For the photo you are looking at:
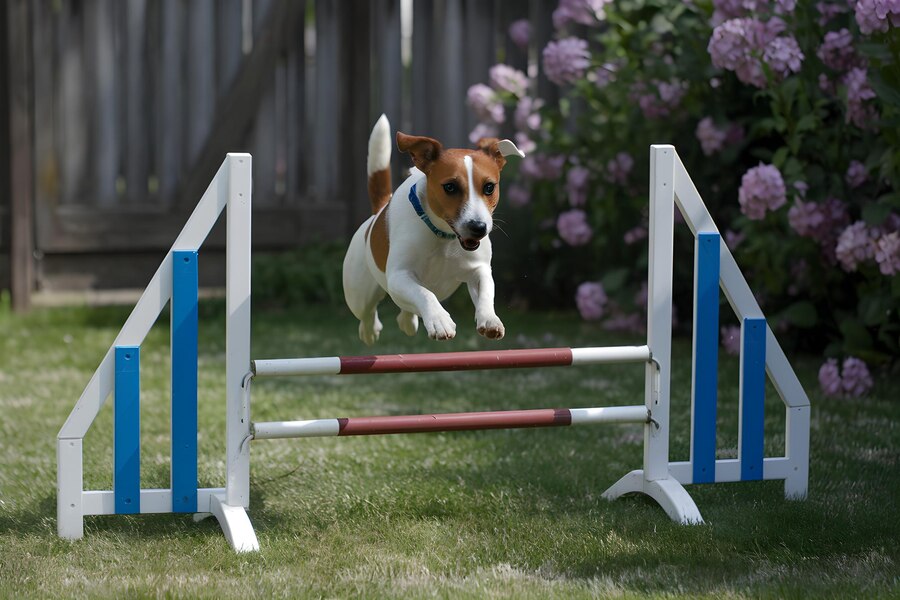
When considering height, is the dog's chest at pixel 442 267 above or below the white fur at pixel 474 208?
below

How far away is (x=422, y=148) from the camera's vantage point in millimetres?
3133

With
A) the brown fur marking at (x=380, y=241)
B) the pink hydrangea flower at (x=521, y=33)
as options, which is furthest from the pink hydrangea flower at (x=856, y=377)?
the pink hydrangea flower at (x=521, y=33)

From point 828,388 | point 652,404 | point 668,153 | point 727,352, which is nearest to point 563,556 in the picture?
point 652,404

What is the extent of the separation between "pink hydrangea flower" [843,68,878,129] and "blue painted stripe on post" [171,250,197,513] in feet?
8.88

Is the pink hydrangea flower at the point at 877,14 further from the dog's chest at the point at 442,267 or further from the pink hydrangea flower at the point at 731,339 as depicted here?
the dog's chest at the point at 442,267

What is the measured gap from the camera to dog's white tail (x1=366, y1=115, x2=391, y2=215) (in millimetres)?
3531

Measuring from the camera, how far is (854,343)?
5324 millimetres

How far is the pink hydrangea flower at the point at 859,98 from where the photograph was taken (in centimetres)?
480

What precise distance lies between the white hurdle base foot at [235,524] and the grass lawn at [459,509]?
0.05 metres

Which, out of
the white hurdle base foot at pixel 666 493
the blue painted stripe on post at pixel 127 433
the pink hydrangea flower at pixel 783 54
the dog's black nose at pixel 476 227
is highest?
the pink hydrangea flower at pixel 783 54

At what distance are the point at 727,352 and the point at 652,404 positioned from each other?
7.96ft

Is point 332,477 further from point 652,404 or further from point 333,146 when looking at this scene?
point 333,146

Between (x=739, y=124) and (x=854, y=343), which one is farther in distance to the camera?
(x=739, y=124)

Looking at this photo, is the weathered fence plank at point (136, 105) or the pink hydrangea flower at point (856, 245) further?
the weathered fence plank at point (136, 105)
